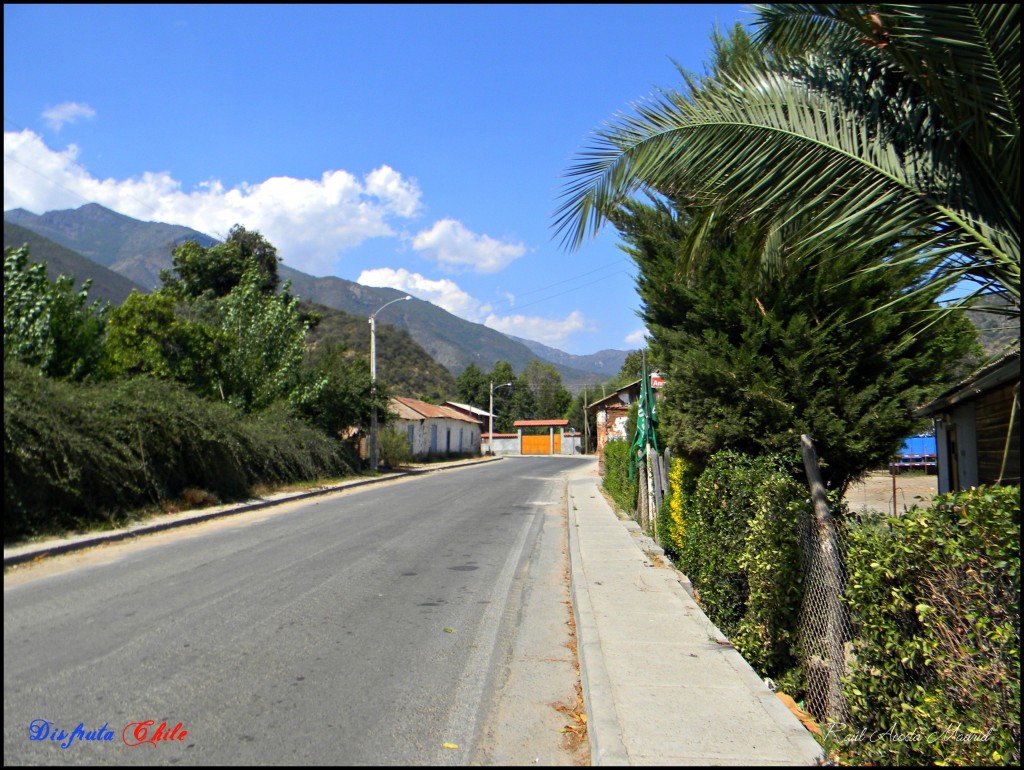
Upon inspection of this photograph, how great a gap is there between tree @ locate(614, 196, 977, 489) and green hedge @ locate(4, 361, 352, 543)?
9336 mm

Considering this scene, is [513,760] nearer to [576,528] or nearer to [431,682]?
[431,682]

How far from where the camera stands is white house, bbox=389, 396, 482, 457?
4931cm

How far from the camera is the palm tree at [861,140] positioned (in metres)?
3.94

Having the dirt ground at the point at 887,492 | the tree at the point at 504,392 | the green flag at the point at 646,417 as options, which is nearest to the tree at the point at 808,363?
the green flag at the point at 646,417

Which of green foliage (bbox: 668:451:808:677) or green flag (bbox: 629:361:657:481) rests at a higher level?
green flag (bbox: 629:361:657:481)

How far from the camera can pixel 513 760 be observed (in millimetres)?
4246

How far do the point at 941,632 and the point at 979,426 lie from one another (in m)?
8.01

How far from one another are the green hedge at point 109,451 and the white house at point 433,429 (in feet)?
68.6

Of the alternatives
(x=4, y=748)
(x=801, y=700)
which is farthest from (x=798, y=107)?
(x=4, y=748)

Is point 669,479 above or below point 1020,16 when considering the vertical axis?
below

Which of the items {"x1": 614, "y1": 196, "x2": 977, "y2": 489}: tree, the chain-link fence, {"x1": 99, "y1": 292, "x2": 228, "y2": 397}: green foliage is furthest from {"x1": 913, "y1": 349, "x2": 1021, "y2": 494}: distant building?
{"x1": 99, "y1": 292, "x2": 228, "y2": 397}: green foliage

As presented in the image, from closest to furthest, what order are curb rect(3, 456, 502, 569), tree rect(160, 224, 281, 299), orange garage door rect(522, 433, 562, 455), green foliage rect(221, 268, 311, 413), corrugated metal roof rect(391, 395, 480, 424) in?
curb rect(3, 456, 502, 569)
green foliage rect(221, 268, 311, 413)
tree rect(160, 224, 281, 299)
corrugated metal roof rect(391, 395, 480, 424)
orange garage door rect(522, 433, 562, 455)

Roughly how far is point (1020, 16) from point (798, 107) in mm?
1209

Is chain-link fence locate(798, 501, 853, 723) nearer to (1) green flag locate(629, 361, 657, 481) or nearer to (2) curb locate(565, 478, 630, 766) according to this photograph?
(2) curb locate(565, 478, 630, 766)
